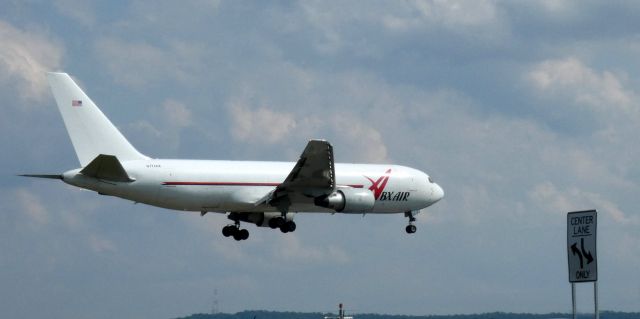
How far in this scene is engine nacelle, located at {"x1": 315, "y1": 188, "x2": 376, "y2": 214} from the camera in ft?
196

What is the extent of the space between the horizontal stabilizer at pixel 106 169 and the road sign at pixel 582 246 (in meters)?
29.8

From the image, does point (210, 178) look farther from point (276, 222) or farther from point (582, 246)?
point (582, 246)

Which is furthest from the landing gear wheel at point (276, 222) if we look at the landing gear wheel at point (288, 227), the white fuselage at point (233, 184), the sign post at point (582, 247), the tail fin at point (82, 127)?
the sign post at point (582, 247)

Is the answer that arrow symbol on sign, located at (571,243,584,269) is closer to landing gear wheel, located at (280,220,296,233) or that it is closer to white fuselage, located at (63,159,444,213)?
white fuselage, located at (63,159,444,213)

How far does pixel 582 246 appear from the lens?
1010 inches

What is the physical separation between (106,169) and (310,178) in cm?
1157

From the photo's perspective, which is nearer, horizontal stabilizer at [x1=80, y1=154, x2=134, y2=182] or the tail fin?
horizontal stabilizer at [x1=80, y1=154, x2=134, y2=182]

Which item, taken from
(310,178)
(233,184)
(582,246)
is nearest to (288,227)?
(310,178)

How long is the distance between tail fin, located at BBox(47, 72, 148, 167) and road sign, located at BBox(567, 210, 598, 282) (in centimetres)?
3475

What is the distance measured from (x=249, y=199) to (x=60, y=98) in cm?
1115

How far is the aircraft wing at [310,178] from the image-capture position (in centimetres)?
5659

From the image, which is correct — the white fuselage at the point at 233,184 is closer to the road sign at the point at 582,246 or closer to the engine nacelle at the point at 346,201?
the engine nacelle at the point at 346,201

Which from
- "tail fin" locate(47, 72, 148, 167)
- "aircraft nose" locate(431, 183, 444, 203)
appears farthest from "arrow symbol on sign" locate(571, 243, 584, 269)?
"aircraft nose" locate(431, 183, 444, 203)

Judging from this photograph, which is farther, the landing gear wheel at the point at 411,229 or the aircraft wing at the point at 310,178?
the landing gear wheel at the point at 411,229
